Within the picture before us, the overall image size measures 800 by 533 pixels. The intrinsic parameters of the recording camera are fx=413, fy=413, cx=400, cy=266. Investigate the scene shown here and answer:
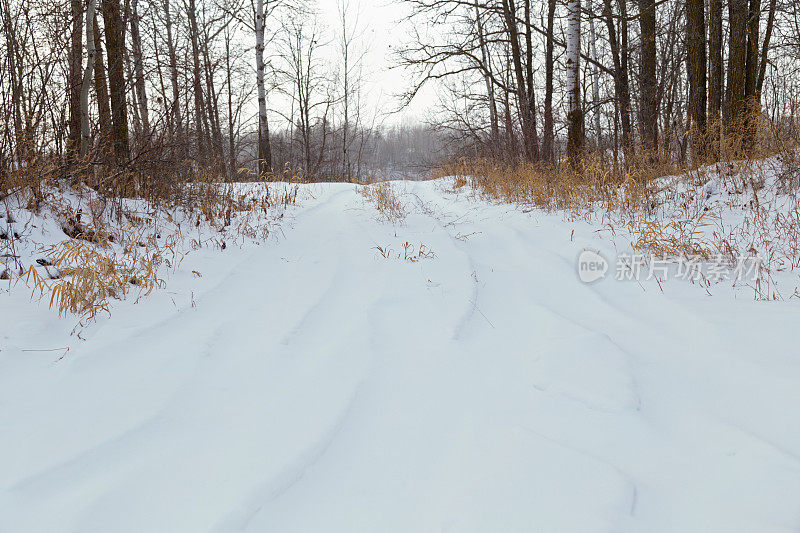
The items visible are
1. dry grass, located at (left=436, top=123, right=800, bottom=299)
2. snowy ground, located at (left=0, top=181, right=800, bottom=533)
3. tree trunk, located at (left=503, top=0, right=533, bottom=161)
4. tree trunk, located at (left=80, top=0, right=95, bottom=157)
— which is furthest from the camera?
tree trunk, located at (left=503, top=0, right=533, bottom=161)

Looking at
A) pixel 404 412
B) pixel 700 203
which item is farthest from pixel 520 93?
pixel 404 412

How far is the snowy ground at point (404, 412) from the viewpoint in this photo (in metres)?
1.00

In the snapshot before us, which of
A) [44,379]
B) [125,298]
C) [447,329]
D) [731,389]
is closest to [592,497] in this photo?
[731,389]

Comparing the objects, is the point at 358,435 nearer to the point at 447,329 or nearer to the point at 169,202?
the point at 447,329

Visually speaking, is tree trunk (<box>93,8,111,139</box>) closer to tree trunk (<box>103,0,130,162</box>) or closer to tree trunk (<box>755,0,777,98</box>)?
tree trunk (<box>103,0,130,162</box>)

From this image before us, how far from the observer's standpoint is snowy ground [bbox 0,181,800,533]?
100cm

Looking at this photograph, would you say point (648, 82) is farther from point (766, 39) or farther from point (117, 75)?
point (117, 75)

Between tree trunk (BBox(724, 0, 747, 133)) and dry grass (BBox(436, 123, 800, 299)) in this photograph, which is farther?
tree trunk (BBox(724, 0, 747, 133))

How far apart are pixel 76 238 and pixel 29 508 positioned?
257cm

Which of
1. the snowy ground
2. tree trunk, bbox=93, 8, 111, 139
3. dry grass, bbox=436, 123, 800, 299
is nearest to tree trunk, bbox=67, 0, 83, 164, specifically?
tree trunk, bbox=93, 8, 111, 139

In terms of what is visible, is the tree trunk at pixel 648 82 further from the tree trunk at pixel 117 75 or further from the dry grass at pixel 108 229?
the tree trunk at pixel 117 75

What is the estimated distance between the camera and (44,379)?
1.47 m

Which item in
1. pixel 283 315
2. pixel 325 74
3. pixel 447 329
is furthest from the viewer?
pixel 325 74

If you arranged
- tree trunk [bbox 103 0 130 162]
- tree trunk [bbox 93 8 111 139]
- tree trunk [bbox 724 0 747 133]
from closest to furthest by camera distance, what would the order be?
tree trunk [bbox 93 8 111 139] < tree trunk [bbox 103 0 130 162] < tree trunk [bbox 724 0 747 133]
